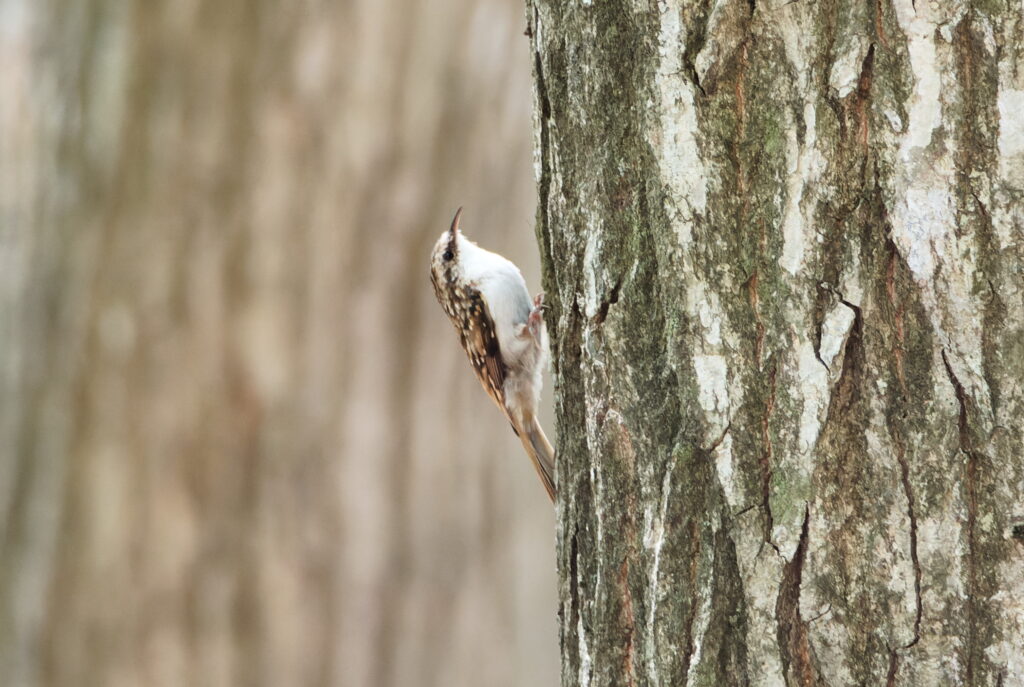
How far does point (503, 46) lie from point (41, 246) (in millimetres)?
1564

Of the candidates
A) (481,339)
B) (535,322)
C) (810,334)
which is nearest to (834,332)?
(810,334)

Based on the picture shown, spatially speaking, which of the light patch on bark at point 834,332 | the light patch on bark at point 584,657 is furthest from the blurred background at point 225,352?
the light patch on bark at point 834,332

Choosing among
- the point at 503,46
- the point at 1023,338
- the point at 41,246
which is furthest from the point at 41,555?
the point at 1023,338

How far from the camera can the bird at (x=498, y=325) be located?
344 centimetres

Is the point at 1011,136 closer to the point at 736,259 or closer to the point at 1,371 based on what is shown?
the point at 736,259

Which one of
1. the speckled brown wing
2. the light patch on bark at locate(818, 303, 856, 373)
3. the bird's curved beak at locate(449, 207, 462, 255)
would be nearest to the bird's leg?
the speckled brown wing

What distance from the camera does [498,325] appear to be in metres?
3.56

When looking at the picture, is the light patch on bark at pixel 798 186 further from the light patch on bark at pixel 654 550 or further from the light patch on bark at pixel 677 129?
the light patch on bark at pixel 654 550

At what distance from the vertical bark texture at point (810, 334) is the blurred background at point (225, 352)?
2.05 metres

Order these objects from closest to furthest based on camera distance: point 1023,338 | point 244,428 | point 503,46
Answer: point 1023,338 → point 244,428 → point 503,46

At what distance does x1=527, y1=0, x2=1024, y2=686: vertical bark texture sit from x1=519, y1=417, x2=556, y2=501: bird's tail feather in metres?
1.74

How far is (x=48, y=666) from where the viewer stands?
11.2 feet

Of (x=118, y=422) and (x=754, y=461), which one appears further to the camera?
(x=118, y=422)

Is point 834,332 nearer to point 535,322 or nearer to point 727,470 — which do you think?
point 727,470
